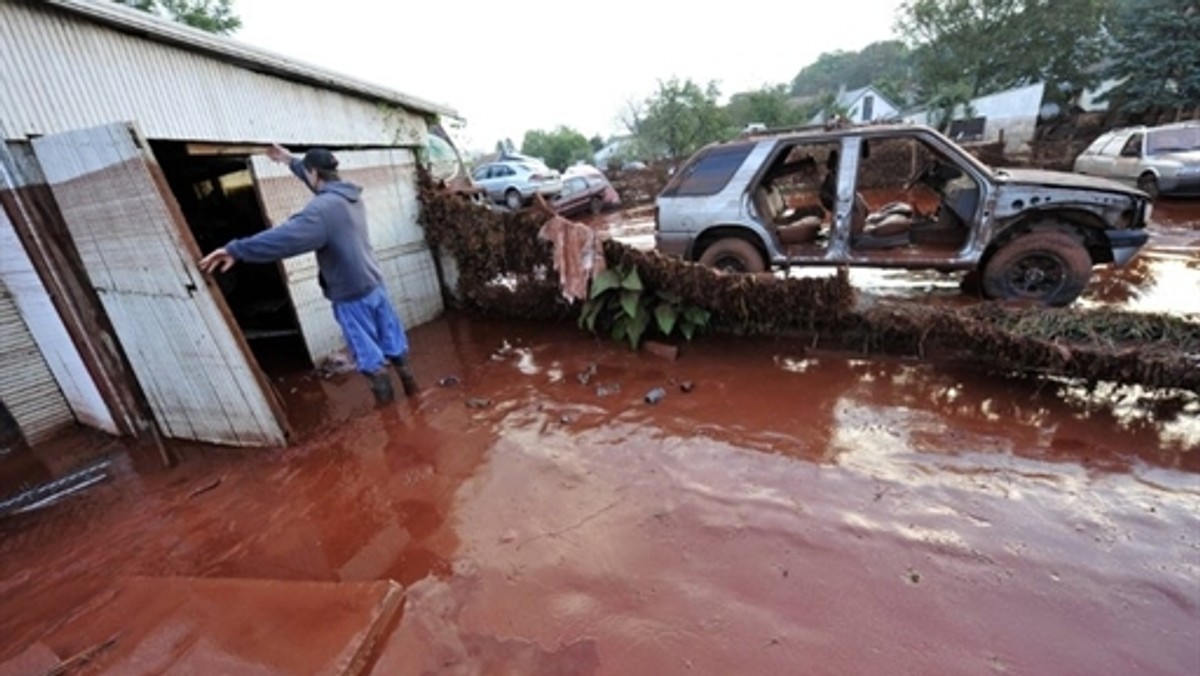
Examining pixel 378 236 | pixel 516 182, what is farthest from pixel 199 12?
pixel 378 236

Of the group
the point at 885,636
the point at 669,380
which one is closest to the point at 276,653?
the point at 885,636

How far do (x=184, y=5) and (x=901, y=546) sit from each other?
26.0m

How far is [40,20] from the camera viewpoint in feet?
10.9

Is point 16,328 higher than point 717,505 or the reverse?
higher

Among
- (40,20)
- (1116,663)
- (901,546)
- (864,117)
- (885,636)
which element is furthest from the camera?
(864,117)

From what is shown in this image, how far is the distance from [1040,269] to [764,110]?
3078 cm

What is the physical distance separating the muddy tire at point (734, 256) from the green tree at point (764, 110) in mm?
28030

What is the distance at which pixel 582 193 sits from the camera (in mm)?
16234

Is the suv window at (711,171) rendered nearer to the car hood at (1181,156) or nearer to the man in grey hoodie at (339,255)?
the man in grey hoodie at (339,255)

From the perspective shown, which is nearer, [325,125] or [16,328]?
[16,328]

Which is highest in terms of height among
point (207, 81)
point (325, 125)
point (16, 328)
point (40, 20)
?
point (40, 20)

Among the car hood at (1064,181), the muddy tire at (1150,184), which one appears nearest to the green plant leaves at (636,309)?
the car hood at (1064,181)

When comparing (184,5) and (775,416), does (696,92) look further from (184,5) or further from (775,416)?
(775,416)

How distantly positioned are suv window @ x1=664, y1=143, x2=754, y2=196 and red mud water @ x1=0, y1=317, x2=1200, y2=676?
2.48 metres
